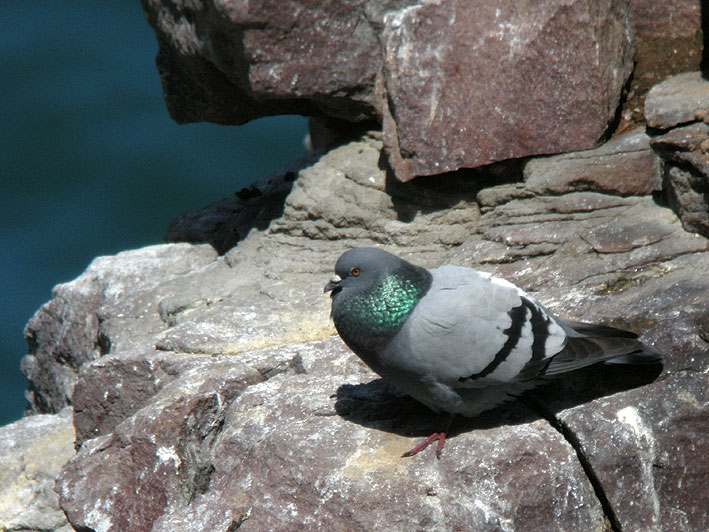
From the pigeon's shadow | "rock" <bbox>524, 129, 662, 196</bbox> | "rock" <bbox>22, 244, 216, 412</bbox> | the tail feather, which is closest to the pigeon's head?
the pigeon's shadow

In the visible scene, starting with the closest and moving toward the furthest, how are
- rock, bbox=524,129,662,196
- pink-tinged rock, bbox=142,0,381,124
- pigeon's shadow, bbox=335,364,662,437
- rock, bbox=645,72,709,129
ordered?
pigeon's shadow, bbox=335,364,662,437 → rock, bbox=645,72,709,129 → rock, bbox=524,129,662,196 → pink-tinged rock, bbox=142,0,381,124

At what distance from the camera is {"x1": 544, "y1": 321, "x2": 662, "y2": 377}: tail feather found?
314 centimetres

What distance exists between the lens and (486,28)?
4.58 m

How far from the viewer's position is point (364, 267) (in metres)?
3.18

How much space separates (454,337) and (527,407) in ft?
1.64

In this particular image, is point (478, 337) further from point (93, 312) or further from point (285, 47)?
point (93, 312)

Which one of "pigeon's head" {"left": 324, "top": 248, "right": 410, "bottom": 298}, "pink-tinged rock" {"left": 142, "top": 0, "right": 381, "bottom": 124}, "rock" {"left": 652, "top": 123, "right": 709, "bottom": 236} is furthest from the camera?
"pink-tinged rock" {"left": 142, "top": 0, "right": 381, "bottom": 124}

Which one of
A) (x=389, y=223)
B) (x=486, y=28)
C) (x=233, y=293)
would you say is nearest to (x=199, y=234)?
(x=233, y=293)

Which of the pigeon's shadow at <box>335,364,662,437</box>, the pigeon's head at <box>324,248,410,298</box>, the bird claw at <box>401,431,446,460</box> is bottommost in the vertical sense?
the pigeon's shadow at <box>335,364,662,437</box>

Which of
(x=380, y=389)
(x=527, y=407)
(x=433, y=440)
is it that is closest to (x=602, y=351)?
(x=527, y=407)

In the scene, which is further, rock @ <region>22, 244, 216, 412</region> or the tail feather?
rock @ <region>22, 244, 216, 412</region>

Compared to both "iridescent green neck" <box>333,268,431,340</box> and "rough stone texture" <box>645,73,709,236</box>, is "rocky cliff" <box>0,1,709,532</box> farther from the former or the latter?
"iridescent green neck" <box>333,268,431,340</box>

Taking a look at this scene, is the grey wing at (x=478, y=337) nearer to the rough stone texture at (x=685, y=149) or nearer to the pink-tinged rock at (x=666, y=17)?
the rough stone texture at (x=685, y=149)

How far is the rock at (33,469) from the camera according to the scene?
14.8 ft
